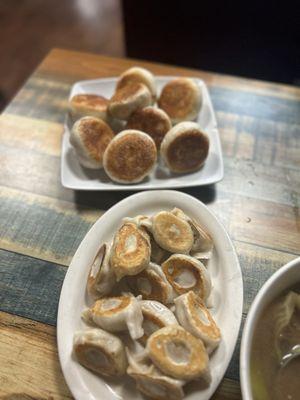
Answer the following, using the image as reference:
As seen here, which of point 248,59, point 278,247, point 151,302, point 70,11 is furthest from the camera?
point 70,11

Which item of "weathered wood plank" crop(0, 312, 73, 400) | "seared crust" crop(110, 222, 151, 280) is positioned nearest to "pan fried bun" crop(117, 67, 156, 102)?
"seared crust" crop(110, 222, 151, 280)

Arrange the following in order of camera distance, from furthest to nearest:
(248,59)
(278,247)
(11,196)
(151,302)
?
(248,59) < (11,196) < (278,247) < (151,302)

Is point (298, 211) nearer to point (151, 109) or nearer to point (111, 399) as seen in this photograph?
point (151, 109)

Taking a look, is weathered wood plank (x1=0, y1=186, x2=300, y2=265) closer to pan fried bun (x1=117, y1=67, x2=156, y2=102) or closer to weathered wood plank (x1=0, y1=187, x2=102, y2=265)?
weathered wood plank (x1=0, y1=187, x2=102, y2=265)

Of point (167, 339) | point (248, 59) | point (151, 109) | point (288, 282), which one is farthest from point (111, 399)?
point (248, 59)

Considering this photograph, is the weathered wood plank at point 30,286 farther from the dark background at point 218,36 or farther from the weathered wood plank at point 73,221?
the dark background at point 218,36

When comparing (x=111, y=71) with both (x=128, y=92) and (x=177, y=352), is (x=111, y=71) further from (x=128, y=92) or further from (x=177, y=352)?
(x=177, y=352)
